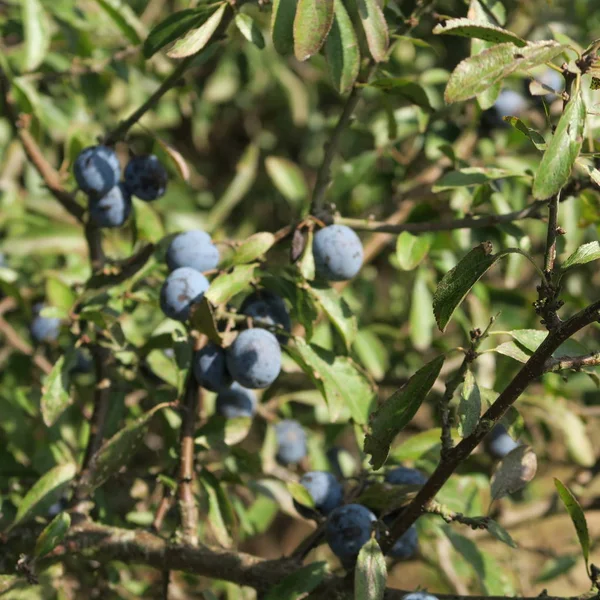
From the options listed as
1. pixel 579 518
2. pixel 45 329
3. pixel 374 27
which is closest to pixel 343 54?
pixel 374 27

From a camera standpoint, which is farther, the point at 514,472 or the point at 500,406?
the point at 514,472

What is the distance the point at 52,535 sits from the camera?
3.88 ft

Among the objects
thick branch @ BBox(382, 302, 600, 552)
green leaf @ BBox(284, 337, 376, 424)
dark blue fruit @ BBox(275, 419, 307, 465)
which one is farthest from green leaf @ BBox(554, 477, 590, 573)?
dark blue fruit @ BBox(275, 419, 307, 465)

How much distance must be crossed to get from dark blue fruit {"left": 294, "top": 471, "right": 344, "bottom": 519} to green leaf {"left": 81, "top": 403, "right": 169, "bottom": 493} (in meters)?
0.28

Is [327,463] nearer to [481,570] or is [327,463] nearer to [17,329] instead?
[481,570]

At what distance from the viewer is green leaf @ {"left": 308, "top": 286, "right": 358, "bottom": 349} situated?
50.6 inches

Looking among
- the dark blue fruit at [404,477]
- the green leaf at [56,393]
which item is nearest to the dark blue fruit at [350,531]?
the dark blue fruit at [404,477]

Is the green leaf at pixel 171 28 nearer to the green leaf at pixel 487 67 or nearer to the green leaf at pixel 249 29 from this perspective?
the green leaf at pixel 249 29

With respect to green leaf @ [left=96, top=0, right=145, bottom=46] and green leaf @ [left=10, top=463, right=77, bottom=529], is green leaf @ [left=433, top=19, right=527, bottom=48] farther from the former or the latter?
green leaf @ [left=96, top=0, right=145, bottom=46]

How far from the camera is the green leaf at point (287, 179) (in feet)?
6.48

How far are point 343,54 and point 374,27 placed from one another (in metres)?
0.06

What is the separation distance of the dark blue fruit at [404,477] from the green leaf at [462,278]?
44 centimetres

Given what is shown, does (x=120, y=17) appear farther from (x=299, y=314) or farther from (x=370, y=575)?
(x=370, y=575)

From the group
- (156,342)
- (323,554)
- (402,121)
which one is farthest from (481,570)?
(323,554)
